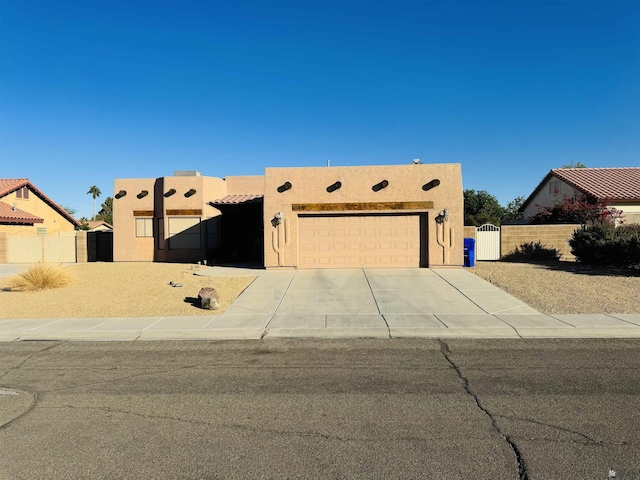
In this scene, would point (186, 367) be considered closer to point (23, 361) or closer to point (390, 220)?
point (23, 361)

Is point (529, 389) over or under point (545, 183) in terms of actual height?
under

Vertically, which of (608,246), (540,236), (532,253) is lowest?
(532,253)

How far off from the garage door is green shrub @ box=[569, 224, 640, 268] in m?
6.35

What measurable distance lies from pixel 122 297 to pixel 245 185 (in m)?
13.1

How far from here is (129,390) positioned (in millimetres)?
5430

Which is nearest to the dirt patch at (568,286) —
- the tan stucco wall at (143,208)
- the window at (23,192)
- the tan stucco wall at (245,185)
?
the tan stucco wall at (245,185)

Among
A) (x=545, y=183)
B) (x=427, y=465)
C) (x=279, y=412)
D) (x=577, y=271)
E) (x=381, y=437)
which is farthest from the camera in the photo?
(x=545, y=183)

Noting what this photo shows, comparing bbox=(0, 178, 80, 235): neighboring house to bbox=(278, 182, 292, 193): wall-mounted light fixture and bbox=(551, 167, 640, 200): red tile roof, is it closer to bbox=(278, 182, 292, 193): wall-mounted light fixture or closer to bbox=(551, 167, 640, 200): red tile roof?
bbox=(278, 182, 292, 193): wall-mounted light fixture

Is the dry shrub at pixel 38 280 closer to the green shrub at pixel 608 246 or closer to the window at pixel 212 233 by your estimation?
the window at pixel 212 233

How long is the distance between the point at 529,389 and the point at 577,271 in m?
11.6

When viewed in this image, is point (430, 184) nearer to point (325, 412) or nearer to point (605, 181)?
→ point (325, 412)

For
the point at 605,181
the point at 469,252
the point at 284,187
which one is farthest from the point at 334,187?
the point at 605,181

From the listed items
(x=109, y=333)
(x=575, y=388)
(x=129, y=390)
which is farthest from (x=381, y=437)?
(x=109, y=333)

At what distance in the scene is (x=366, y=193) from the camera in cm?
1717
